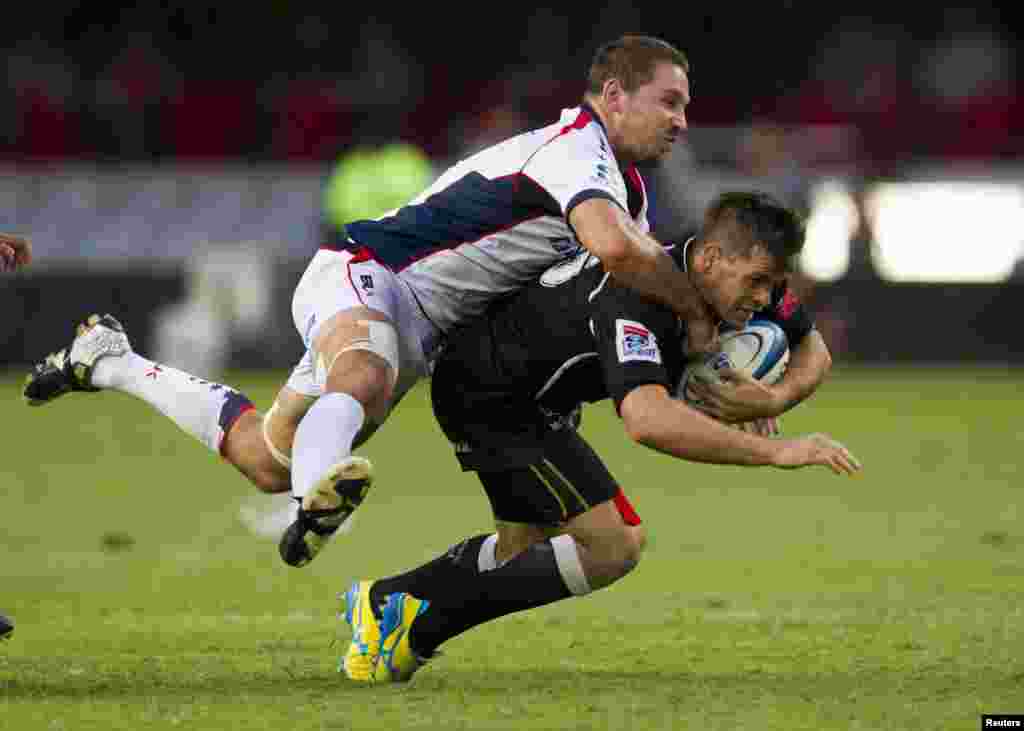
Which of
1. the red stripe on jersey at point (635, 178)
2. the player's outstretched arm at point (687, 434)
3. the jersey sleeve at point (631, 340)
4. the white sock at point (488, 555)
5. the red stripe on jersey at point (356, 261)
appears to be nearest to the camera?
the player's outstretched arm at point (687, 434)

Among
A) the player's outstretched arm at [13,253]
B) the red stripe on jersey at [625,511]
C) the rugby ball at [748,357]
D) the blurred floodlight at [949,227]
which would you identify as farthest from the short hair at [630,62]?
the blurred floodlight at [949,227]

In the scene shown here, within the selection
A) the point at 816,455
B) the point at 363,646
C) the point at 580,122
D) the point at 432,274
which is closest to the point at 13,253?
the point at 432,274

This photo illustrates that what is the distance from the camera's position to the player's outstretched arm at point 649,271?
235 inches

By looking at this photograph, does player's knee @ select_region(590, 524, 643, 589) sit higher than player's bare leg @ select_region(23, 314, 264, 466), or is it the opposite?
player's bare leg @ select_region(23, 314, 264, 466)

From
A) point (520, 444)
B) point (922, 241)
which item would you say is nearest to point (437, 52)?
point (922, 241)

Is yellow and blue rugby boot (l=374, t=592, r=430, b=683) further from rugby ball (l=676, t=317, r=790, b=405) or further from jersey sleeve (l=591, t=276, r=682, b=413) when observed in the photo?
rugby ball (l=676, t=317, r=790, b=405)

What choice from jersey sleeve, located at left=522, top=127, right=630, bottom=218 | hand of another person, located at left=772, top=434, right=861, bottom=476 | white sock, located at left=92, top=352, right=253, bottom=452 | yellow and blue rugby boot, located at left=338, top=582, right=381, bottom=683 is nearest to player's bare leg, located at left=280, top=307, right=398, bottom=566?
yellow and blue rugby boot, located at left=338, top=582, right=381, bottom=683

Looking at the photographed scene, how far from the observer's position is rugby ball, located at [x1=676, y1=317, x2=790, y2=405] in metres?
6.09

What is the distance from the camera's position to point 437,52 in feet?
85.0

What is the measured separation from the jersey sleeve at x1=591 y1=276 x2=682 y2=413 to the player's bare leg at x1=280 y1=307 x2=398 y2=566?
29.5 inches

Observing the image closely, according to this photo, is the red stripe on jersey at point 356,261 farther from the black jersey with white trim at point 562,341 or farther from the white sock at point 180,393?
the white sock at point 180,393

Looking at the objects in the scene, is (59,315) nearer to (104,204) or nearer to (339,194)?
(339,194)

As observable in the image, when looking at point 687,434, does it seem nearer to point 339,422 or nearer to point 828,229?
point 339,422

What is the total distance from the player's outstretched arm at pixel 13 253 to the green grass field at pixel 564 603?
4.18 feet
